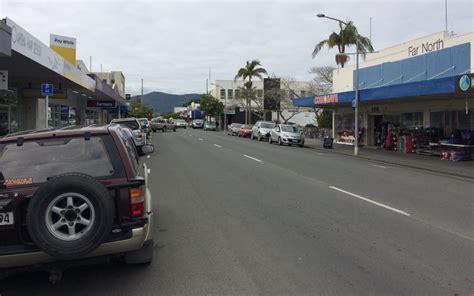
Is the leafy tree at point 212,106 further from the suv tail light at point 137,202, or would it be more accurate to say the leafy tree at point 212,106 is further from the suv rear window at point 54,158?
the suv tail light at point 137,202

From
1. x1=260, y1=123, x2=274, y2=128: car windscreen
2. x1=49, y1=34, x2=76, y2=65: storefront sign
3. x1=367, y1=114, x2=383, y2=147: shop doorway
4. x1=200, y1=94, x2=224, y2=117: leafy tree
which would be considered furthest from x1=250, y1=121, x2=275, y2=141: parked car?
x1=200, y1=94, x2=224, y2=117: leafy tree

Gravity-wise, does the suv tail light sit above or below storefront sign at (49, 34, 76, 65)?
below

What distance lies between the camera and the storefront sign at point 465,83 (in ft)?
61.9

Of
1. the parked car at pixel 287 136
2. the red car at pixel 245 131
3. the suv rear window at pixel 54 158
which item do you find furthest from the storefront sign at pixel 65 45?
the suv rear window at pixel 54 158

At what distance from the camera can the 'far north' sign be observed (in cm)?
2566

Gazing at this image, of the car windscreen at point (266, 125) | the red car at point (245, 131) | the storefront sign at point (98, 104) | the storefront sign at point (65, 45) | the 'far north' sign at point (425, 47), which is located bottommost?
the red car at point (245, 131)

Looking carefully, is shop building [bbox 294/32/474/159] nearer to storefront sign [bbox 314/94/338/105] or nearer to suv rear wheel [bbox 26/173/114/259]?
storefront sign [bbox 314/94/338/105]

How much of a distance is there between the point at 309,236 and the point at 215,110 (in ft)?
258

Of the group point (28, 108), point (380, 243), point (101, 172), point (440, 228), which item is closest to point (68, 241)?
point (101, 172)

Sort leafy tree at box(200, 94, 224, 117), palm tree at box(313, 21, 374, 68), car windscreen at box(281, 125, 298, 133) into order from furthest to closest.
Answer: leafy tree at box(200, 94, 224, 117), palm tree at box(313, 21, 374, 68), car windscreen at box(281, 125, 298, 133)

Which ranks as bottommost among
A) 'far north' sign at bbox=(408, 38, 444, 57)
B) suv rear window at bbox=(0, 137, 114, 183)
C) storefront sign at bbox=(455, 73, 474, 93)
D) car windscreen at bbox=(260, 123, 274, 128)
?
suv rear window at bbox=(0, 137, 114, 183)

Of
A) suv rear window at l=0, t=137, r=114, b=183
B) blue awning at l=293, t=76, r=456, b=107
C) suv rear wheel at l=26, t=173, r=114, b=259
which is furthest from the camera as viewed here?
blue awning at l=293, t=76, r=456, b=107

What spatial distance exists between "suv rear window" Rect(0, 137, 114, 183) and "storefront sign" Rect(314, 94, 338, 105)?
2783 centimetres

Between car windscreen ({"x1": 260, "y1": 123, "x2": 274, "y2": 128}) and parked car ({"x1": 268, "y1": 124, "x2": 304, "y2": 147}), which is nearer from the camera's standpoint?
parked car ({"x1": 268, "y1": 124, "x2": 304, "y2": 147})
